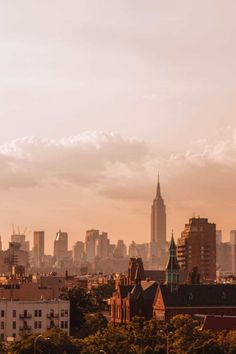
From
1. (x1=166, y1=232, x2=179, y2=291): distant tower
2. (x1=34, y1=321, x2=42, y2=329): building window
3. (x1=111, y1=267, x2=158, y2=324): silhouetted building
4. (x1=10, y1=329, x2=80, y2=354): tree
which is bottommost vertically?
(x1=10, y1=329, x2=80, y2=354): tree

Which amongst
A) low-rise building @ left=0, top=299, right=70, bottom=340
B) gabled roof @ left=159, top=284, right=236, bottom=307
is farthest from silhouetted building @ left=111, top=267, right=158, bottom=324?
low-rise building @ left=0, top=299, right=70, bottom=340

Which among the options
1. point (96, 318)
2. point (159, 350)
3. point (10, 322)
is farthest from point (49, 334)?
point (96, 318)

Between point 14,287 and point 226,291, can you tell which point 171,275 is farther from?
point 14,287

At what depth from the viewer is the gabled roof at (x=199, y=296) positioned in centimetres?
17538

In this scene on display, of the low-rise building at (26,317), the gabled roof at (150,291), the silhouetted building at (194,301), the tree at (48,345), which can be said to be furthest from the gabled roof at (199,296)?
the tree at (48,345)

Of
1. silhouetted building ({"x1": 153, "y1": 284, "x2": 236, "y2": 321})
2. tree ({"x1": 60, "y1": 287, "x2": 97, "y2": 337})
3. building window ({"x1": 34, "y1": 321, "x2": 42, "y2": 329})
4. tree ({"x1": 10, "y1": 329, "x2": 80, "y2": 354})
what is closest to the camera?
tree ({"x1": 10, "y1": 329, "x2": 80, "y2": 354})

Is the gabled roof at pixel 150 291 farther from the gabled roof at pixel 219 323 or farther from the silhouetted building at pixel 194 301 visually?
the gabled roof at pixel 219 323

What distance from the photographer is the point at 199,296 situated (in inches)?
6998

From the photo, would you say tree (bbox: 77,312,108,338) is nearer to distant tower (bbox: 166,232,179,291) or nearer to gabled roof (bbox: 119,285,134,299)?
distant tower (bbox: 166,232,179,291)

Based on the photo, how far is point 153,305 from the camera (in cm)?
17850

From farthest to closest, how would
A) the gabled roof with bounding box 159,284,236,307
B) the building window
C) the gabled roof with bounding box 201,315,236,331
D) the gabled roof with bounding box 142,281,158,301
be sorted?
the gabled roof with bounding box 142,281,158,301 → the gabled roof with bounding box 159,284,236,307 → the building window → the gabled roof with bounding box 201,315,236,331

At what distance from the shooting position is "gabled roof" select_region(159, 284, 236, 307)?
175375 millimetres

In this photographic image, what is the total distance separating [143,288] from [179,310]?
20584 mm

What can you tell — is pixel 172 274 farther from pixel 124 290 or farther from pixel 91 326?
pixel 91 326
